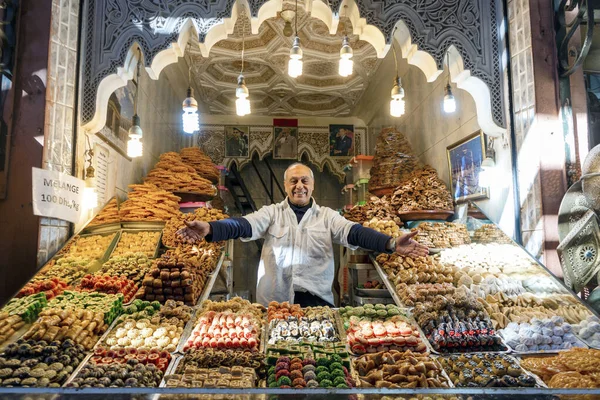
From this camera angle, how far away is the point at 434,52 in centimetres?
340

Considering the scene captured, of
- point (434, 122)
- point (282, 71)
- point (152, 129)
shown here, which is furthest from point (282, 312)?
point (282, 71)

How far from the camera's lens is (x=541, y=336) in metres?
2.24

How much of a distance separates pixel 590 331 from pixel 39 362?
2690 millimetres

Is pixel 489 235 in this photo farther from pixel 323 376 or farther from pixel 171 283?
pixel 171 283

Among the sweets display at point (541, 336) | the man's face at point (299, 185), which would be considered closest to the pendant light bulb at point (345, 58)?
the man's face at point (299, 185)

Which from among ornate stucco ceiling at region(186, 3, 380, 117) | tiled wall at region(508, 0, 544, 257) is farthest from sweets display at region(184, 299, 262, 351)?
ornate stucco ceiling at region(186, 3, 380, 117)

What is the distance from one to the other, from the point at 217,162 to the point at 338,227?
6.85m

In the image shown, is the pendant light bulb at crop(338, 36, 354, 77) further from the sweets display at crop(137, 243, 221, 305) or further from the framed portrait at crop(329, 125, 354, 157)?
the framed portrait at crop(329, 125, 354, 157)

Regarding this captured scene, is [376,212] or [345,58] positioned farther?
[376,212]

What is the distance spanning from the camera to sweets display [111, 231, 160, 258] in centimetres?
361

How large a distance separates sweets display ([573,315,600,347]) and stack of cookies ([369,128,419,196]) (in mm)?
3366

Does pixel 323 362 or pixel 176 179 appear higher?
pixel 176 179

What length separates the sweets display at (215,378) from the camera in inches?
→ 65.6

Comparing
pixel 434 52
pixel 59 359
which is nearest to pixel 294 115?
pixel 434 52
